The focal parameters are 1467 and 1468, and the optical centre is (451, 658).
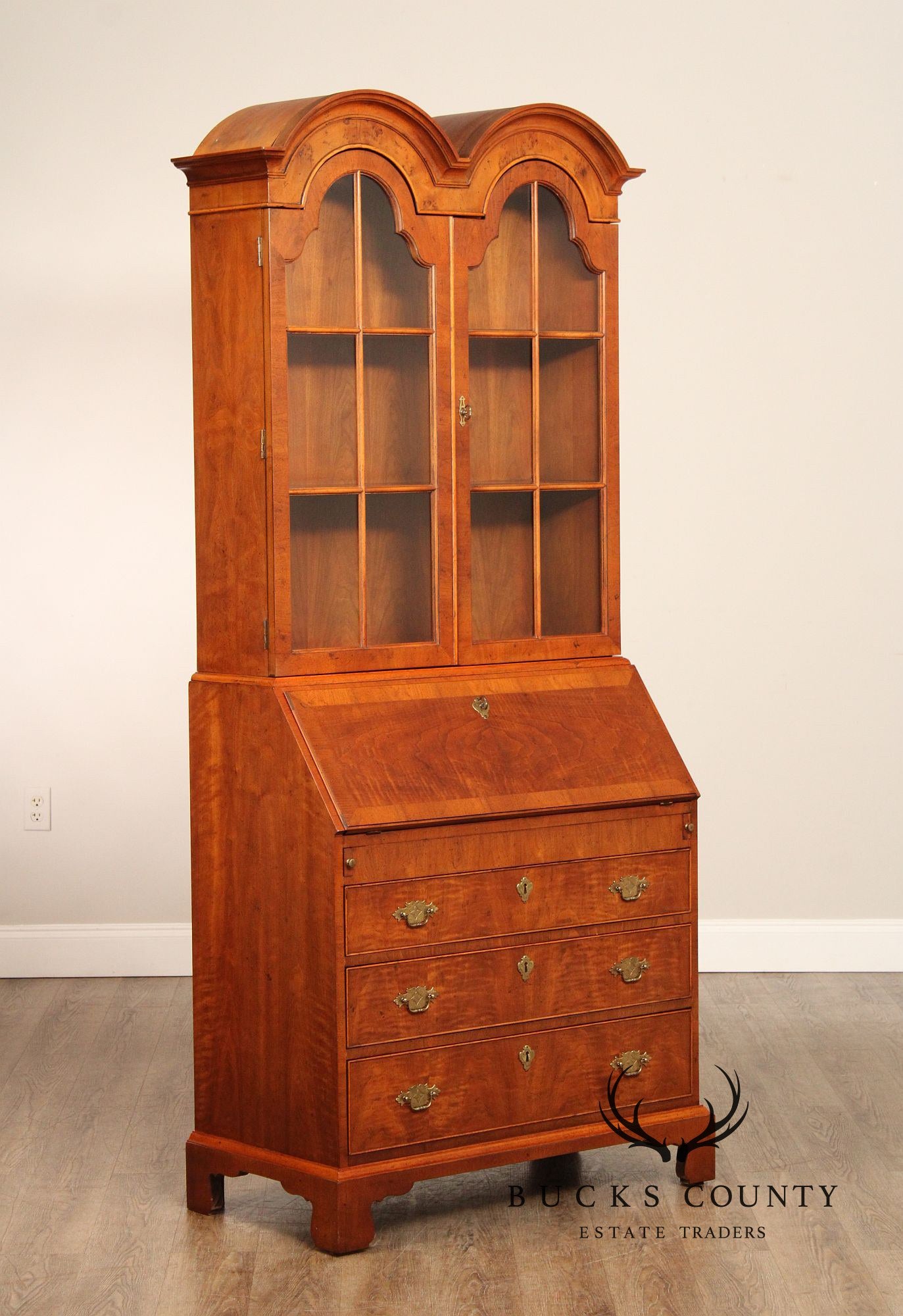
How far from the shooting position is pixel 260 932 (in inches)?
101

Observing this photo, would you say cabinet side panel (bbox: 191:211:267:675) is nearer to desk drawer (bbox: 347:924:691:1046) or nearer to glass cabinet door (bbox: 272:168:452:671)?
glass cabinet door (bbox: 272:168:452:671)

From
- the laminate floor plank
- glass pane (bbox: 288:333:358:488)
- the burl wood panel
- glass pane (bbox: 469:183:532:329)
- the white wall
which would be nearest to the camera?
the burl wood panel

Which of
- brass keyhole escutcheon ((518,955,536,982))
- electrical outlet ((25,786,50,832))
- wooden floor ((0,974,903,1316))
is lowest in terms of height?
wooden floor ((0,974,903,1316))

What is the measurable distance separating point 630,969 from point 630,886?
15 cm

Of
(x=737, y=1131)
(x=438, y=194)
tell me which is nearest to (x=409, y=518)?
(x=438, y=194)

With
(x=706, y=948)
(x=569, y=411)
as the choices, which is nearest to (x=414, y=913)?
(x=569, y=411)

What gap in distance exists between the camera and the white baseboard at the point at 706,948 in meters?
4.00

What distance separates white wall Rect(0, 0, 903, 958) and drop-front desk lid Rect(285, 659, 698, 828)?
133 cm

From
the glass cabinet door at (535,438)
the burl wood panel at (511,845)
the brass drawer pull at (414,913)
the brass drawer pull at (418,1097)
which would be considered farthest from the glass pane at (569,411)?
the brass drawer pull at (418,1097)

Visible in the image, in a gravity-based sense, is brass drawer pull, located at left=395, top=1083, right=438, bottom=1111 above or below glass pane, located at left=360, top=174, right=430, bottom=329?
below

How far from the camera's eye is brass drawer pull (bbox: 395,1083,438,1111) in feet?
8.10

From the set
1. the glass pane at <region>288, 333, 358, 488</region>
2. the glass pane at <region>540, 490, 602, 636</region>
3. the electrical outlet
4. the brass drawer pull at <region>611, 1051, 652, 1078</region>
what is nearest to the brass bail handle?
the brass drawer pull at <region>611, 1051, 652, 1078</region>

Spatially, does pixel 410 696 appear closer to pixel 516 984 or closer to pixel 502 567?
pixel 502 567

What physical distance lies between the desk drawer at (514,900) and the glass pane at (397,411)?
28.5 inches
